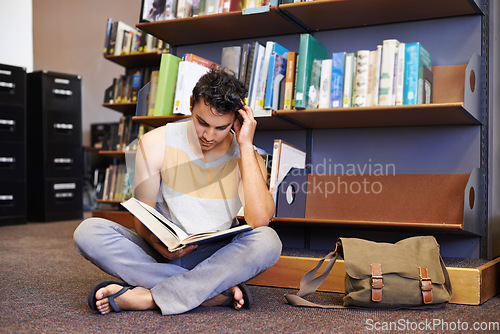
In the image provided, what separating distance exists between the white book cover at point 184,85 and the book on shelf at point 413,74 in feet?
3.08

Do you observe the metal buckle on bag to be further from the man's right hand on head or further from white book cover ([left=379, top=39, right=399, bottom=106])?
white book cover ([left=379, top=39, right=399, bottom=106])

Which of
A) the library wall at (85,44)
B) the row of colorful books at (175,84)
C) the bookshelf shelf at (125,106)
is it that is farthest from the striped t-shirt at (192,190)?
the library wall at (85,44)

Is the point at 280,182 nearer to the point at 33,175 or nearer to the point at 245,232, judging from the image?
the point at 245,232

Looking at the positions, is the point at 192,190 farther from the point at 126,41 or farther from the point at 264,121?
the point at 126,41

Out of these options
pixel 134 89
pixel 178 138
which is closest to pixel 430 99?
pixel 178 138

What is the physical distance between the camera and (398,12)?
2.10m

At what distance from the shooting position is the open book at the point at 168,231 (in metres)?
1.32

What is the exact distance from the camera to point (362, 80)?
200 centimetres

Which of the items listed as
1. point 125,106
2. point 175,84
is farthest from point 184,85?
point 125,106

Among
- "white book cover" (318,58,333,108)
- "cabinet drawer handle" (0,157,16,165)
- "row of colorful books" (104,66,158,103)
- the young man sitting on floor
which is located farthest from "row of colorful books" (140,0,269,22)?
"cabinet drawer handle" (0,157,16,165)

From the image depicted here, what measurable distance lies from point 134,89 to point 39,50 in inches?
145

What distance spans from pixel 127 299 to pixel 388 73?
123 cm

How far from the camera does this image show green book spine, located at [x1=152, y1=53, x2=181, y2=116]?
232cm

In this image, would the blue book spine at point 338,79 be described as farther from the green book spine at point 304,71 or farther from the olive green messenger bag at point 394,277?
the olive green messenger bag at point 394,277
